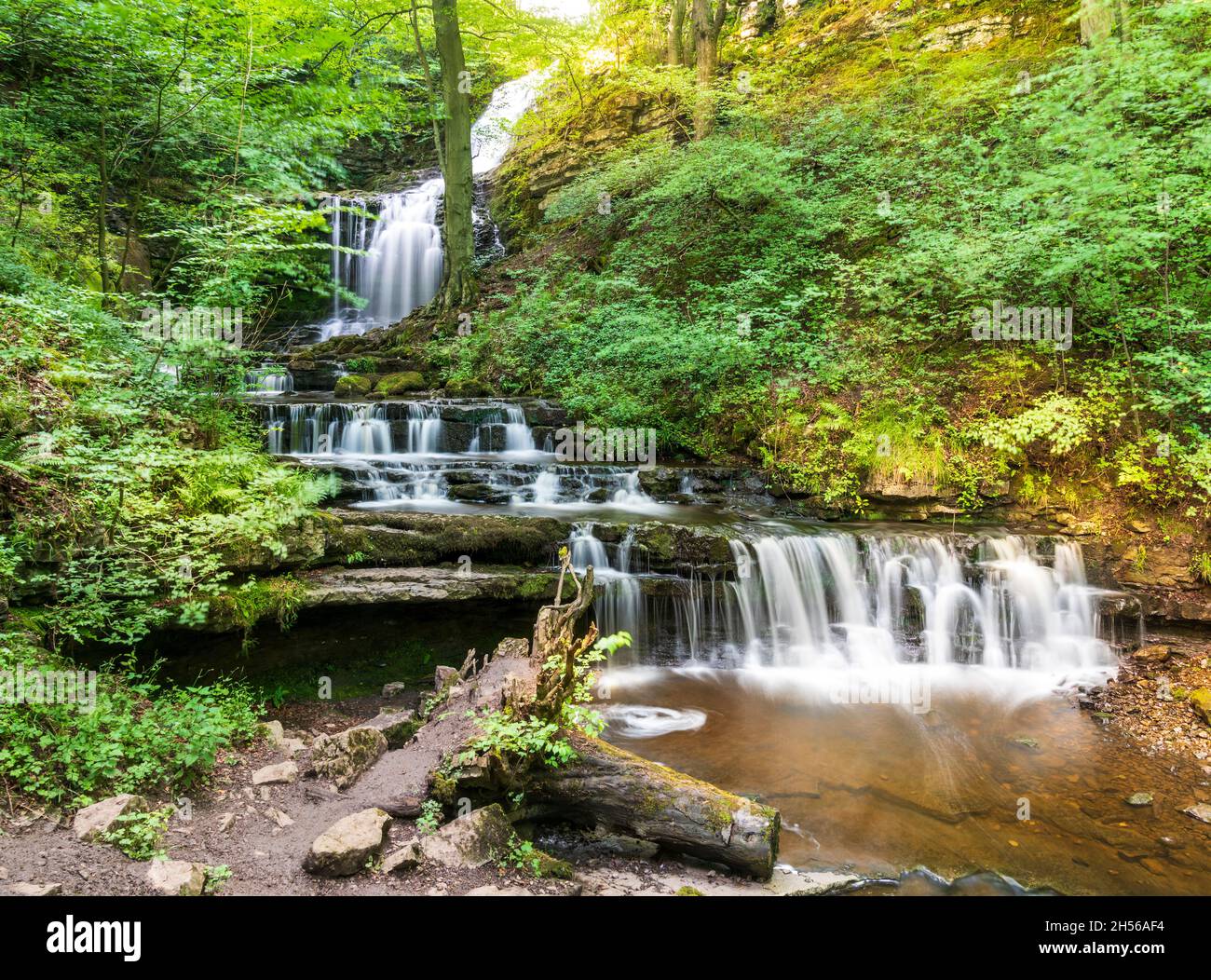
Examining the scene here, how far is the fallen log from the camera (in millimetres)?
3449

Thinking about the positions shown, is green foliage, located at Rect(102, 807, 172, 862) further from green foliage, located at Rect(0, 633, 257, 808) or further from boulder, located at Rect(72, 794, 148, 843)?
green foliage, located at Rect(0, 633, 257, 808)

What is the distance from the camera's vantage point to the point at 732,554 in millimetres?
7059

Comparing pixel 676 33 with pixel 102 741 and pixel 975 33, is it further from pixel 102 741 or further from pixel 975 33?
pixel 102 741

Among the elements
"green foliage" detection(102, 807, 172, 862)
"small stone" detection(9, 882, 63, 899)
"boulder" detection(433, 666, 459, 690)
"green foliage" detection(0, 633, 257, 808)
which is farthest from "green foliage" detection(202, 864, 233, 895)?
"boulder" detection(433, 666, 459, 690)

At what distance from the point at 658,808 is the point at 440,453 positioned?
7.67 meters

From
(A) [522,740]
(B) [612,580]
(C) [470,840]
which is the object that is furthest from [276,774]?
(B) [612,580]

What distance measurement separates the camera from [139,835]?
2729 millimetres

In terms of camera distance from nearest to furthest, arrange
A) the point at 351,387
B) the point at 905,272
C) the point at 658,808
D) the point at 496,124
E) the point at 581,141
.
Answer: the point at 658,808 → the point at 905,272 → the point at 351,387 → the point at 581,141 → the point at 496,124

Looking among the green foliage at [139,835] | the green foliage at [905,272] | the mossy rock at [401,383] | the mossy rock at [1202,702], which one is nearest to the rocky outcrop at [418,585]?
the green foliage at [139,835]

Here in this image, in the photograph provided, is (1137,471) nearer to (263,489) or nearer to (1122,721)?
(1122,721)

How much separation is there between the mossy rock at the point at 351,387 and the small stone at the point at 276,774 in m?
8.85

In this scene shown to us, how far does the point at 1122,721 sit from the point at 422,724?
6.29m

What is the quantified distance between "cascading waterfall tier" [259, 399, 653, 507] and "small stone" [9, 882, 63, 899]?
562cm

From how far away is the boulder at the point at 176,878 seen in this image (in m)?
2.44
